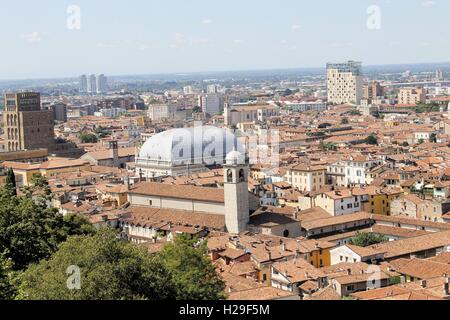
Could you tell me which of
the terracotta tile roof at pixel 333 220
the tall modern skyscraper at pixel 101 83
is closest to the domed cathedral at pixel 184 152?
the terracotta tile roof at pixel 333 220

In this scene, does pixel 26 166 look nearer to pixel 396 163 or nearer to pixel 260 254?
pixel 396 163

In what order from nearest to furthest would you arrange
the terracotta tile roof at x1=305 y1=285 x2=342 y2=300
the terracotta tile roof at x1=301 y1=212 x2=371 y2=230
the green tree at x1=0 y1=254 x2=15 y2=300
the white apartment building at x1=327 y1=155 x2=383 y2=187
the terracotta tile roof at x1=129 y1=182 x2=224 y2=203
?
the green tree at x1=0 y1=254 x2=15 y2=300 < the terracotta tile roof at x1=305 y1=285 x2=342 y2=300 < the terracotta tile roof at x1=301 y1=212 x2=371 y2=230 < the terracotta tile roof at x1=129 y1=182 x2=224 y2=203 < the white apartment building at x1=327 y1=155 x2=383 y2=187

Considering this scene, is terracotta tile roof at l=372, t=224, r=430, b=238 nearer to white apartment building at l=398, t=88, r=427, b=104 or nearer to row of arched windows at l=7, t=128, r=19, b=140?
row of arched windows at l=7, t=128, r=19, b=140

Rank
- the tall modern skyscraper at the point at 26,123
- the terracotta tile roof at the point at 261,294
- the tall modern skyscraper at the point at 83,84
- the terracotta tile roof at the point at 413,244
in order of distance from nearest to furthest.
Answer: the terracotta tile roof at the point at 261,294 < the terracotta tile roof at the point at 413,244 < the tall modern skyscraper at the point at 26,123 < the tall modern skyscraper at the point at 83,84

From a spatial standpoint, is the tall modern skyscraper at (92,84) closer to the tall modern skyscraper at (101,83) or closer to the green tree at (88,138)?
the tall modern skyscraper at (101,83)

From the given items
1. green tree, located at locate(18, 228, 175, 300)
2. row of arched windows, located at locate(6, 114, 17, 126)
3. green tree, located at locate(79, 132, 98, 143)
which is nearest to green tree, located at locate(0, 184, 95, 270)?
green tree, located at locate(18, 228, 175, 300)

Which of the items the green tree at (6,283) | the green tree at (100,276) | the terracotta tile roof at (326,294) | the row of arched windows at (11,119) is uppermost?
the row of arched windows at (11,119)

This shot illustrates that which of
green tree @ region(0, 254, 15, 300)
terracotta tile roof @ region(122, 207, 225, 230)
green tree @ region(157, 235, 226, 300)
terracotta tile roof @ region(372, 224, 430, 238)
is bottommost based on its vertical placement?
terracotta tile roof @ region(372, 224, 430, 238)
